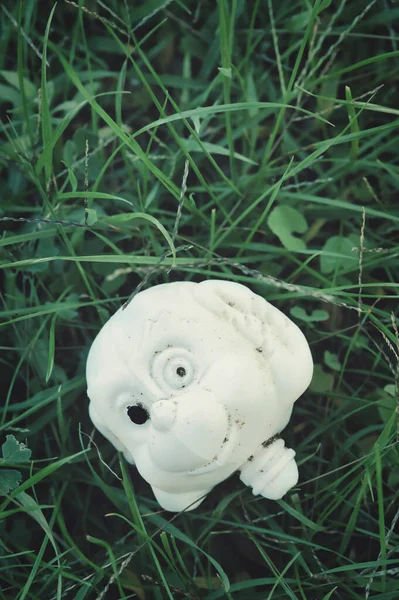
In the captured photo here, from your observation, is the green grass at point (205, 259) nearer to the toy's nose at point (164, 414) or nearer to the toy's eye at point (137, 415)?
the toy's eye at point (137, 415)

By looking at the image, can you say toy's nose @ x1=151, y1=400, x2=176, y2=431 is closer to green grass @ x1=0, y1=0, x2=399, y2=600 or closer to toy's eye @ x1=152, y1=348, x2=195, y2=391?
toy's eye @ x1=152, y1=348, x2=195, y2=391

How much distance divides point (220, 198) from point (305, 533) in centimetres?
88

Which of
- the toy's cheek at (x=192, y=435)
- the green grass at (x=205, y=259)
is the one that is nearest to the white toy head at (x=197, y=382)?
the toy's cheek at (x=192, y=435)

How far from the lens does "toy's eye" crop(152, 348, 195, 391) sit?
1291 mm

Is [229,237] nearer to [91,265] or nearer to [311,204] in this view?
[311,204]

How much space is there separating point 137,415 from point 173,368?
0.63ft

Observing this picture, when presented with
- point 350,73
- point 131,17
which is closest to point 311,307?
point 350,73

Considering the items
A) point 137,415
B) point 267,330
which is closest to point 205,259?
point 267,330

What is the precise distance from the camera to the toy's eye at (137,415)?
4.52 feet

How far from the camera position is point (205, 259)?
1.60 meters

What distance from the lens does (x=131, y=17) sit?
1854mm

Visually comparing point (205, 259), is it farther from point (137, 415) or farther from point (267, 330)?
point (137, 415)

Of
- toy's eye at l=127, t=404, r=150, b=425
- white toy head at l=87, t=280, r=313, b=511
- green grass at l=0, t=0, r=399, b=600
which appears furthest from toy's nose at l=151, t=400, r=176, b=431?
green grass at l=0, t=0, r=399, b=600

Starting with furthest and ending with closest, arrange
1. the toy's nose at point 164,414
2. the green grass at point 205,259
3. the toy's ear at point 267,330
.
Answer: the green grass at point 205,259
the toy's ear at point 267,330
the toy's nose at point 164,414
